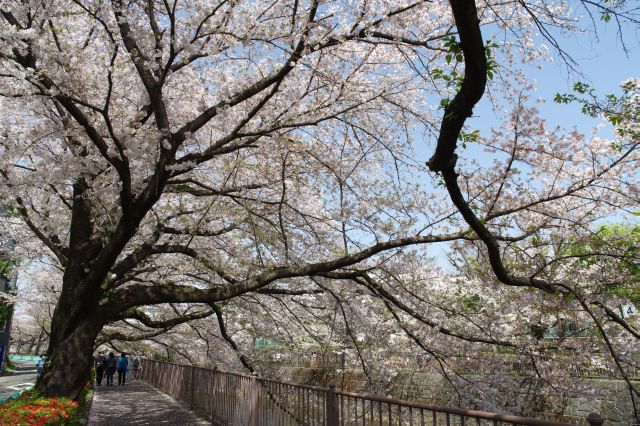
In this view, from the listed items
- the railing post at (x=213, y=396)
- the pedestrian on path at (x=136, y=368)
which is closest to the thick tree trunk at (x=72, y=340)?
the railing post at (x=213, y=396)

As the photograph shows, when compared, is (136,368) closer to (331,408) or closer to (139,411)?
(139,411)

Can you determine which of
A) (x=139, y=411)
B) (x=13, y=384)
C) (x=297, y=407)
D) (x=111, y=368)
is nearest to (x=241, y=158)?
(x=297, y=407)

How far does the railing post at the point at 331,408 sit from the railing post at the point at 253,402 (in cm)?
260

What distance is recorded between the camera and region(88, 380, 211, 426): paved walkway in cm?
1131

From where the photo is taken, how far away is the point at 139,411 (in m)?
13.6

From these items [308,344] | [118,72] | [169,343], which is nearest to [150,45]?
[118,72]

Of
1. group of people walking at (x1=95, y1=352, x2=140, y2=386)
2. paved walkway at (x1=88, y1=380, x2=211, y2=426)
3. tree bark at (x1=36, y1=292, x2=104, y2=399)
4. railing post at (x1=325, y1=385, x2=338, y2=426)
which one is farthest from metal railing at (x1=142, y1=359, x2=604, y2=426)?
group of people walking at (x1=95, y1=352, x2=140, y2=386)

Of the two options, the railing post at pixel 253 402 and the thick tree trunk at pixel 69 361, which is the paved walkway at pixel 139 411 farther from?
the thick tree trunk at pixel 69 361

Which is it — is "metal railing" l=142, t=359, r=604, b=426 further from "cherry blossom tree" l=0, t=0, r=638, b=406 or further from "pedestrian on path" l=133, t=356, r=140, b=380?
"pedestrian on path" l=133, t=356, r=140, b=380

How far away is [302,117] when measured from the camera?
688 centimetres

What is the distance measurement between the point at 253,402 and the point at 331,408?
2.90 m

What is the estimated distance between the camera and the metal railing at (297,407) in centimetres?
352

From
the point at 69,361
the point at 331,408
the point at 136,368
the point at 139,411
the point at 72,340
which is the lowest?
the point at 139,411

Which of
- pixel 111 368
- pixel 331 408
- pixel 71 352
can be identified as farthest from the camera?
pixel 111 368
